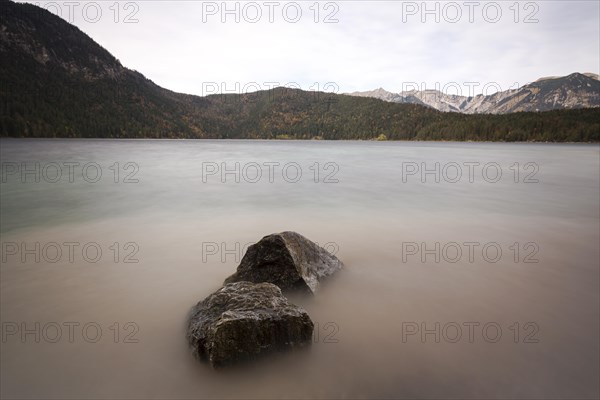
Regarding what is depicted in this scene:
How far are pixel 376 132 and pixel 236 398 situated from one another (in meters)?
195

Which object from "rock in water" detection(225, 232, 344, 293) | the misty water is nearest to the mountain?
the misty water

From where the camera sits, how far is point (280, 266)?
512 centimetres

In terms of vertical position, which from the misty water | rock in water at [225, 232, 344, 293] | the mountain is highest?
the mountain

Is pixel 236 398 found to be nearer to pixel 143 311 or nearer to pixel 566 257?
pixel 143 311

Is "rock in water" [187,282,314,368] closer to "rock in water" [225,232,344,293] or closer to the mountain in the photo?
"rock in water" [225,232,344,293]

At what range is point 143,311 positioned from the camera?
185 inches

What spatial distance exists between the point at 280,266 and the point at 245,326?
5.63 ft

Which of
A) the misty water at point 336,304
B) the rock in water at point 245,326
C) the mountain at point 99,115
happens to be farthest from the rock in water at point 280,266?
the mountain at point 99,115

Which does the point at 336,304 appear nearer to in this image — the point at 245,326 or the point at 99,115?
the point at 245,326

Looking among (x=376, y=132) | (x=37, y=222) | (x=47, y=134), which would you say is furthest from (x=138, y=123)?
(x=37, y=222)

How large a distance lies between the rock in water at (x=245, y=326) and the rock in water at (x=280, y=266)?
950 millimetres

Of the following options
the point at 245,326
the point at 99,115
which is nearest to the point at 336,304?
the point at 245,326

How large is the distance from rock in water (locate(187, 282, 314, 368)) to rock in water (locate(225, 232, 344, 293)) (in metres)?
0.95

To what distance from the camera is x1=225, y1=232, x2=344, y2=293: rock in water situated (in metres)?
5.07
